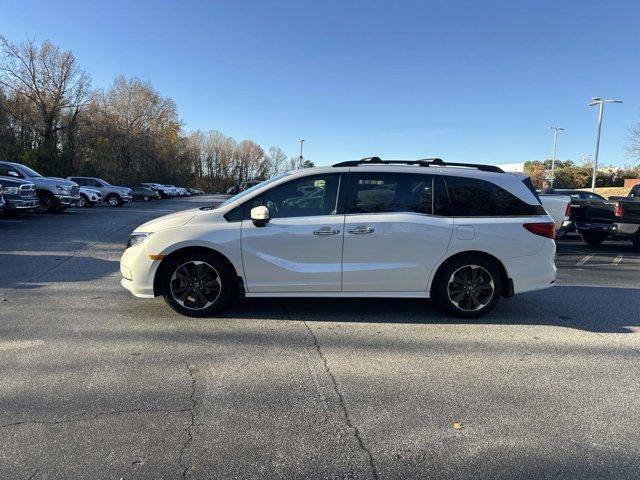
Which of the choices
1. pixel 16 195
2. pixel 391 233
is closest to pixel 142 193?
pixel 16 195

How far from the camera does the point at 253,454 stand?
2938 mm

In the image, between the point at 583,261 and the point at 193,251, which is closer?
the point at 193,251

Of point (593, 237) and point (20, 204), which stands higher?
point (20, 204)

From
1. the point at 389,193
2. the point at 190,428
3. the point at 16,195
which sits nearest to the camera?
the point at 190,428

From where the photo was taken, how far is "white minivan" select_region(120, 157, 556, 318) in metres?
5.48

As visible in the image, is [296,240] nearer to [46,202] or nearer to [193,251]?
[193,251]

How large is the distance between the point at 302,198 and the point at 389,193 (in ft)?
3.34

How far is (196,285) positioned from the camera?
557 cm

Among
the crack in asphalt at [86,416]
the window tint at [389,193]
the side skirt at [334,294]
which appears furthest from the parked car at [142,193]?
the crack in asphalt at [86,416]

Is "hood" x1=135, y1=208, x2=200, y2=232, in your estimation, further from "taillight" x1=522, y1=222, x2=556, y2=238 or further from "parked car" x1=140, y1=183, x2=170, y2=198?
"parked car" x1=140, y1=183, x2=170, y2=198

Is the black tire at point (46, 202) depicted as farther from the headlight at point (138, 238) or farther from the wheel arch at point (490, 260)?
the wheel arch at point (490, 260)

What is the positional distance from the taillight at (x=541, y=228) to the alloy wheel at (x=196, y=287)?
367 centimetres

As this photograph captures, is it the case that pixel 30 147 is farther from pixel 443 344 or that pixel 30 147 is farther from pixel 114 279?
pixel 443 344

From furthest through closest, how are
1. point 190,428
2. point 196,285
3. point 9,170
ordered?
1. point 9,170
2. point 196,285
3. point 190,428
